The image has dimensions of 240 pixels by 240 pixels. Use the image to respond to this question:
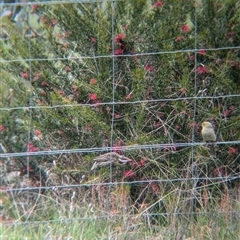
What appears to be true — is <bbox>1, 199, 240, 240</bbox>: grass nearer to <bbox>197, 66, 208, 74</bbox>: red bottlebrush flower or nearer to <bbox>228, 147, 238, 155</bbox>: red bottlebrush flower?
<bbox>228, 147, 238, 155</bbox>: red bottlebrush flower

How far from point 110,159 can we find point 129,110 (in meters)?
0.41

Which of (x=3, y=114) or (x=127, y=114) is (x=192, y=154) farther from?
(x=3, y=114)

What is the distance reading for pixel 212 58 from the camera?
250 inches

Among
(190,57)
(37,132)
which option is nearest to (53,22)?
(37,132)

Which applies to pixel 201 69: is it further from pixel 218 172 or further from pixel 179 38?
pixel 218 172

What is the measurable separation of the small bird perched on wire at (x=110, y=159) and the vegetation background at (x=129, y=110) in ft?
0.16

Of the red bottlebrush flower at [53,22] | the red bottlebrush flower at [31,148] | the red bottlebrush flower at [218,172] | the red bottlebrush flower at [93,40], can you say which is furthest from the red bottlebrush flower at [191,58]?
the red bottlebrush flower at [31,148]

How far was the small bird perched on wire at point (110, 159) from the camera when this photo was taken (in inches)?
243

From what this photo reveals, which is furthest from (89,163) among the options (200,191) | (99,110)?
(200,191)

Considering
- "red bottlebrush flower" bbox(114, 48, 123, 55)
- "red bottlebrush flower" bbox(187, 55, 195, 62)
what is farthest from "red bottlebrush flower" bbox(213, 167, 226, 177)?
"red bottlebrush flower" bbox(114, 48, 123, 55)

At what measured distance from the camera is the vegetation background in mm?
6105

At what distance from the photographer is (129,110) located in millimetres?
6297

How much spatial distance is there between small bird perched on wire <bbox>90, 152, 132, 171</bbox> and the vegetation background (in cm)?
5

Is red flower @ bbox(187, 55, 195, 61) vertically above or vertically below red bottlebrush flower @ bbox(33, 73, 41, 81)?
above
